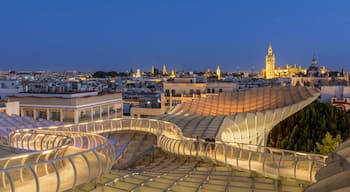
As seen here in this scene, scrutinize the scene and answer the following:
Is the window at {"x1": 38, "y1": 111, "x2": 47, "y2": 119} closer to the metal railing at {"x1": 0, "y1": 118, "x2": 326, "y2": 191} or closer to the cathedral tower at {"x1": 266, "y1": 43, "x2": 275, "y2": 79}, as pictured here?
the metal railing at {"x1": 0, "y1": 118, "x2": 326, "y2": 191}

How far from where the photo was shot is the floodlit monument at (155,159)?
5906 millimetres

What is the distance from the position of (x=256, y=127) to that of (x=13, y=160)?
19503 mm

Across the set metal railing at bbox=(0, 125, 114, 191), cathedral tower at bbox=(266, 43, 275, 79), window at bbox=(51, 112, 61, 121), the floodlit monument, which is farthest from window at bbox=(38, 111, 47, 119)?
cathedral tower at bbox=(266, 43, 275, 79)

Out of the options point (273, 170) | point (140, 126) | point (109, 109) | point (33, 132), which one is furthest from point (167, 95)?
point (273, 170)

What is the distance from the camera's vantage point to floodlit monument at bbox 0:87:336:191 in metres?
5.91

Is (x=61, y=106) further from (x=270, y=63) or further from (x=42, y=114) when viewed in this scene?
(x=270, y=63)

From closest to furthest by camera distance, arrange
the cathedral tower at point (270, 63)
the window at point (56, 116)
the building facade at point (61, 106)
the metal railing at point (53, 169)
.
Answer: the metal railing at point (53, 169)
the building facade at point (61, 106)
the window at point (56, 116)
the cathedral tower at point (270, 63)

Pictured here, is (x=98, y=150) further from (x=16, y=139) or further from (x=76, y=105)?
(x=76, y=105)

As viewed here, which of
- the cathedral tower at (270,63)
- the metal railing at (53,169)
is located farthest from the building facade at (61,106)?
the cathedral tower at (270,63)

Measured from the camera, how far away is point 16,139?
12070 millimetres

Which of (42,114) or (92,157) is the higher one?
(92,157)

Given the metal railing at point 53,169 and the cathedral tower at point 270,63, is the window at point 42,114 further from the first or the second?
the cathedral tower at point 270,63

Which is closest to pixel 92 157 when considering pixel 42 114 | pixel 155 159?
pixel 155 159

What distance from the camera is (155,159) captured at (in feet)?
48.5
